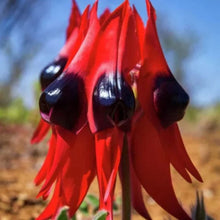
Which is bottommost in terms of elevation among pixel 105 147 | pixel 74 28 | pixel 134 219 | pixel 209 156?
pixel 209 156

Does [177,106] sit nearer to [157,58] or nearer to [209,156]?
[157,58]

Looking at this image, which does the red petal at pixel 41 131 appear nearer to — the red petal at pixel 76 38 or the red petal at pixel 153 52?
the red petal at pixel 76 38

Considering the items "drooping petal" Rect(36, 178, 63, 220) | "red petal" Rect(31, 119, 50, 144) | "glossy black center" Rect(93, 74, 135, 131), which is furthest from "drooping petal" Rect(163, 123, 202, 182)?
"red petal" Rect(31, 119, 50, 144)

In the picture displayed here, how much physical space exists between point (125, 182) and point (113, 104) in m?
0.20

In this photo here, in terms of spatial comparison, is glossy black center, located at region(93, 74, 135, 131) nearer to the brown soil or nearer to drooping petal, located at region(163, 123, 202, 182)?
drooping petal, located at region(163, 123, 202, 182)

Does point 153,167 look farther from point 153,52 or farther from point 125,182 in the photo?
point 153,52

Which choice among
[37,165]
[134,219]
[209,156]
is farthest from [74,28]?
[209,156]

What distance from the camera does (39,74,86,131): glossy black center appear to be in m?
0.95

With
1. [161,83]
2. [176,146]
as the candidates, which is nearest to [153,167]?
[176,146]

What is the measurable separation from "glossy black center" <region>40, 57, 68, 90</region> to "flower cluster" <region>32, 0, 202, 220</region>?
0.40ft

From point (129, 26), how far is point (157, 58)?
9 cm

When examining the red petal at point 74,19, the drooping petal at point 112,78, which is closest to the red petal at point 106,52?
the drooping petal at point 112,78

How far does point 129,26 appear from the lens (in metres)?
1.03

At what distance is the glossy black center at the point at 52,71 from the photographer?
116cm
